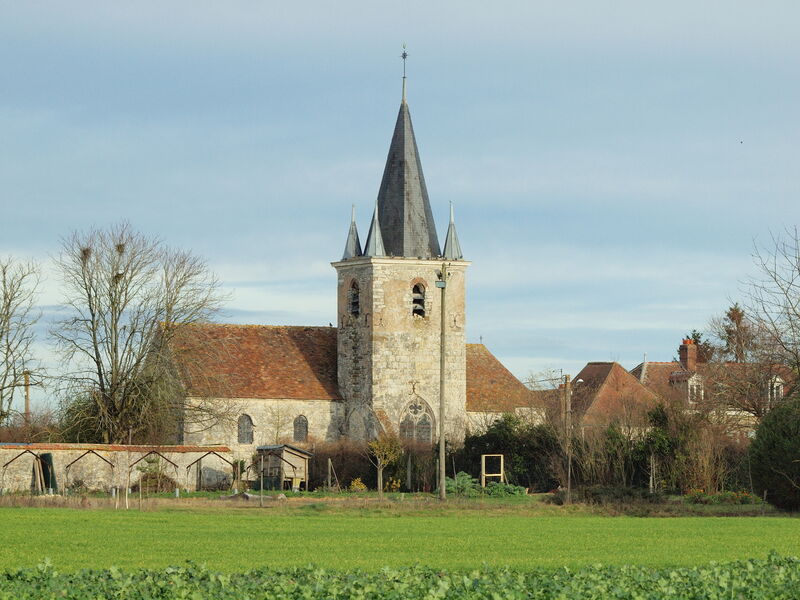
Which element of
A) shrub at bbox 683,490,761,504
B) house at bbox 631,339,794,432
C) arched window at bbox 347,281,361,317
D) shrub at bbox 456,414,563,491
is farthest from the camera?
arched window at bbox 347,281,361,317

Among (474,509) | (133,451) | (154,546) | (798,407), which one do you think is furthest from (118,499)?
(798,407)

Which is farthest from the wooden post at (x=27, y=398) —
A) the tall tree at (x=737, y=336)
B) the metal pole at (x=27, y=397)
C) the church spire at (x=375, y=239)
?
the tall tree at (x=737, y=336)

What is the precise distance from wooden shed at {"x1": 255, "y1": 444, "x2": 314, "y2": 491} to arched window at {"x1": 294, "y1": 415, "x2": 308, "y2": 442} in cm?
429

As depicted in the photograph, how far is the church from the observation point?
184ft

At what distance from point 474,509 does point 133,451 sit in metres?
14.8

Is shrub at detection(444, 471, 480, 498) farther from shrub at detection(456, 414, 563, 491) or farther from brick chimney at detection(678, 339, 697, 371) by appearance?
brick chimney at detection(678, 339, 697, 371)

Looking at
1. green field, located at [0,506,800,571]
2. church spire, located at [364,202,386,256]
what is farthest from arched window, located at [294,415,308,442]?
green field, located at [0,506,800,571]

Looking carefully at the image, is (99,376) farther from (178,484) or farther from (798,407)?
(798,407)

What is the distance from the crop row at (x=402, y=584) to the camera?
49.5ft

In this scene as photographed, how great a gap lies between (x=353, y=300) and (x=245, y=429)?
7574 mm

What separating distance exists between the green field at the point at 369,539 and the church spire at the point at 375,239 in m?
22.3

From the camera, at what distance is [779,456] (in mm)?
35312

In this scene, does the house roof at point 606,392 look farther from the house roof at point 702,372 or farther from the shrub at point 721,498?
the shrub at point 721,498

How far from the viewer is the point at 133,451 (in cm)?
4681
